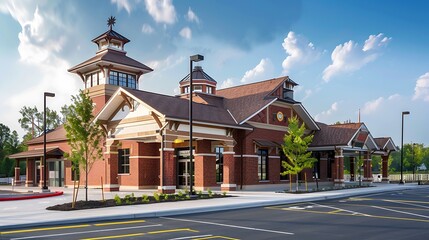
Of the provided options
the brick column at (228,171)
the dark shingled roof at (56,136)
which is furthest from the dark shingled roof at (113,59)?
the brick column at (228,171)

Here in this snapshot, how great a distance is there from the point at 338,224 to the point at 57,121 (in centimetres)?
6682

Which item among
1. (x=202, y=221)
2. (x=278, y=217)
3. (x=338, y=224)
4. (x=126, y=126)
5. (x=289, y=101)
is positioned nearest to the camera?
(x=338, y=224)

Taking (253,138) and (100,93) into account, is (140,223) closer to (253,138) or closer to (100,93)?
(253,138)

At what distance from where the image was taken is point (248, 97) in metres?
35.0

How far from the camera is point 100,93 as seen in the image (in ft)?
121

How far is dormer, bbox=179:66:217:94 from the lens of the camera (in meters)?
40.0

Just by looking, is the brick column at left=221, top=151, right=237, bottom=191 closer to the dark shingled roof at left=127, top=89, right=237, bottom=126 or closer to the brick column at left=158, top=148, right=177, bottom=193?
the dark shingled roof at left=127, top=89, right=237, bottom=126

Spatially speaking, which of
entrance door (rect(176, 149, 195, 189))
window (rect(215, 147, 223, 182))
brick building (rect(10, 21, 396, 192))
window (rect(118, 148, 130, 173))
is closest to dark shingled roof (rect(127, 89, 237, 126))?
brick building (rect(10, 21, 396, 192))

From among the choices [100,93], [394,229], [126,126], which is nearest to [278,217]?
[394,229]

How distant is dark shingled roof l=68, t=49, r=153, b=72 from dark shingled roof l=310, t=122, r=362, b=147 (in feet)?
Result: 53.5

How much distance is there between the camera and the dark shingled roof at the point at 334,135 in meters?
35.8

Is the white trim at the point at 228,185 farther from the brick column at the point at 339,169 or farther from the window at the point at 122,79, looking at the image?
the window at the point at 122,79

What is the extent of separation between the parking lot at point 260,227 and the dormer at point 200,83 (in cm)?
2370

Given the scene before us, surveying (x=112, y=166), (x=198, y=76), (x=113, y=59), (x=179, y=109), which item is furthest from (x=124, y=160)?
(x=198, y=76)
